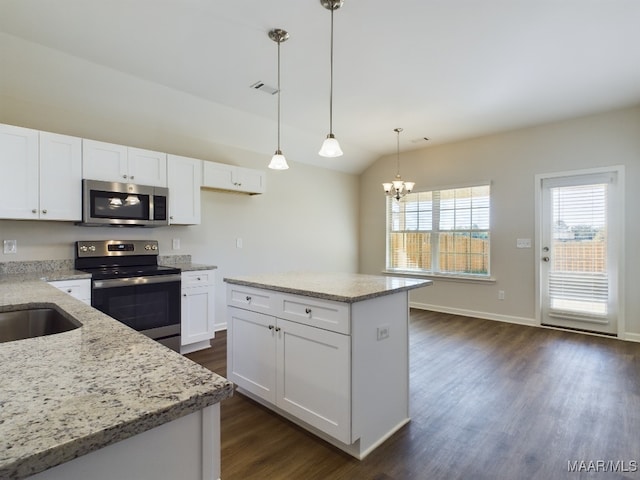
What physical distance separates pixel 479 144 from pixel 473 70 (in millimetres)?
2254

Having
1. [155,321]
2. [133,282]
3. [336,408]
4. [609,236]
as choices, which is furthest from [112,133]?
[609,236]

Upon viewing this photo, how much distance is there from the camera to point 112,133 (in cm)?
345

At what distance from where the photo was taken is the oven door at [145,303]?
2859mm

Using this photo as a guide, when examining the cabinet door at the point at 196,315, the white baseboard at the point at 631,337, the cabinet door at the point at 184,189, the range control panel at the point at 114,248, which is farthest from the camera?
the white baseboard at the point at 631,337

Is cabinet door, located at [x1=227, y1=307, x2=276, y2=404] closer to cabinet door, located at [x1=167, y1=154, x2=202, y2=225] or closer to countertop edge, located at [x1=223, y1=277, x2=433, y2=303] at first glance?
countertop edge, located at [x1=223, y1=277, x2=433, y2=303]

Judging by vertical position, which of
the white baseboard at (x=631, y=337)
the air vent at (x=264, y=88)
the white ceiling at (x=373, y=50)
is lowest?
the white baseboard at (x=631, y=337)

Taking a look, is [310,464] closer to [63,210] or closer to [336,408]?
[336,408]

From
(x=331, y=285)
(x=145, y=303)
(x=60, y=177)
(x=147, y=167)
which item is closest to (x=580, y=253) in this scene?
(x=331, y=285)

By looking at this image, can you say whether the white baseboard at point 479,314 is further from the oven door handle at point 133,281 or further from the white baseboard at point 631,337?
the oven door handle at point 133,281

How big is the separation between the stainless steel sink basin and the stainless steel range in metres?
1.42

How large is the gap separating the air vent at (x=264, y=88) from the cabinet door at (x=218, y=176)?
1.06m

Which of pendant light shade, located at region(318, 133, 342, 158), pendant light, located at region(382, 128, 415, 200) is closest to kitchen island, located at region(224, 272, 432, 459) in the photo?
pendant light shade, located at region(318, 133, 342, 158)

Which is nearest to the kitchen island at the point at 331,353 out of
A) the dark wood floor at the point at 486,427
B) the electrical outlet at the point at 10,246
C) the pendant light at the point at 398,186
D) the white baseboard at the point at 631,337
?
the dark wood floor at the point at 486,427

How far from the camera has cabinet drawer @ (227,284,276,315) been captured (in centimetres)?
229
